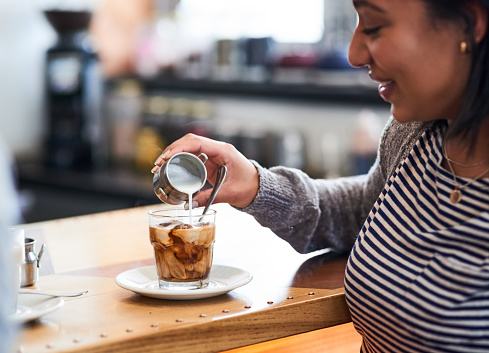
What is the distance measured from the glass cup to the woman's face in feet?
1.11

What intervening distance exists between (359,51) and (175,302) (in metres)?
0.46

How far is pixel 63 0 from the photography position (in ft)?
15.2

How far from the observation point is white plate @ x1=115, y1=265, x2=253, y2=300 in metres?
1.06

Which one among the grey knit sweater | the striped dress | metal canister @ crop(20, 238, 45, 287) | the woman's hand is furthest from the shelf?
metal canister @ crop(20, 238, 45, 287)

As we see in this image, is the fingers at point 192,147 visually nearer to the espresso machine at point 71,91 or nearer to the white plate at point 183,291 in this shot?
the white plate at point 183,291

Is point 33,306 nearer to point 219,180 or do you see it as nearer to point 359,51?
point 219,180

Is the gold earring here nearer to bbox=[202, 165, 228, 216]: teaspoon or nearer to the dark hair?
the dark hair

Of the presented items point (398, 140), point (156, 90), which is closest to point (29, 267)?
point (398, 140)

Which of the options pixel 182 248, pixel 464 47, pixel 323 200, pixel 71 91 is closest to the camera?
pixel 464 47

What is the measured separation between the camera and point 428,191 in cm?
108

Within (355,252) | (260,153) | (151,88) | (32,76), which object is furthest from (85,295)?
(32,76)

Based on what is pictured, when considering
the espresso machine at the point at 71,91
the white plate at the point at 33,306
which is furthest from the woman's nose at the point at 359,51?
the espresso machine at the point at 71,91

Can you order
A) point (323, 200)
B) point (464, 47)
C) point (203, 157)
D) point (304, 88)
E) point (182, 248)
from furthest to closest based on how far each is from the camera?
point (304, 88), point (323, 200), point (203, 157), point (182, 248), point (464, 47)

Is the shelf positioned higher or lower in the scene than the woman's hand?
lower
